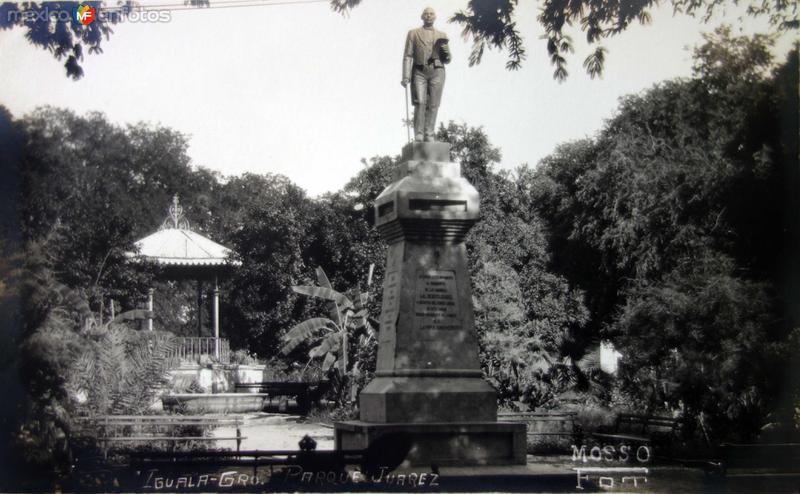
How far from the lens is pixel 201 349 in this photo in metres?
32.8

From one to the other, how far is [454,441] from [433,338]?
1.31m

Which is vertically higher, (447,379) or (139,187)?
(139,187)

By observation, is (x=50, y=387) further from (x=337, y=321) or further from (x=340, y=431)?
(x=337, y=321)

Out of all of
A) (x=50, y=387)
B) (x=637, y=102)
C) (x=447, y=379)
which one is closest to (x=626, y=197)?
(x=637, y=102)

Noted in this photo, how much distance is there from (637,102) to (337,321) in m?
15.3

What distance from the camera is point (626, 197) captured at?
1314 inches

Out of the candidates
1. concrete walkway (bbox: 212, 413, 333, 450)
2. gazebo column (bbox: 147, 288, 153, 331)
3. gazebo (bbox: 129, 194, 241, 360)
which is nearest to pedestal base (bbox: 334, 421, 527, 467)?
concrete walkway (bbox: 212, 413, 333, 450)

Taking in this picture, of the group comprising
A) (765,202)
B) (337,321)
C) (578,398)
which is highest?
(765,202)

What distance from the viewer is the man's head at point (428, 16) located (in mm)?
12477

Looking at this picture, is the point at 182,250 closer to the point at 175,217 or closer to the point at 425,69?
the point at 175,217

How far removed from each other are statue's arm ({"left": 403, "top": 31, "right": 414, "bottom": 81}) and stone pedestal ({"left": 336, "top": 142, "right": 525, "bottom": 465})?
1.18m

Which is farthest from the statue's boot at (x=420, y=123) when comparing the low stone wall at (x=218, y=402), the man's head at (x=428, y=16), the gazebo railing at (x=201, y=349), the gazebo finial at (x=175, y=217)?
the gazebo finial at (x=175, y=217)

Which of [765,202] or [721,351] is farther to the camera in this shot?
[765,202]

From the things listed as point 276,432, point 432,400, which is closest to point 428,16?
point 432,400
